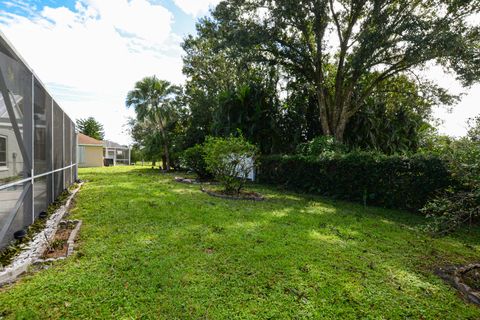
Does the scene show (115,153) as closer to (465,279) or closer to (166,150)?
(166,150)

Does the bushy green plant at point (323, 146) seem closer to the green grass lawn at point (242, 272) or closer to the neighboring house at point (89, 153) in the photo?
the green grass lawn at point (242, 272)

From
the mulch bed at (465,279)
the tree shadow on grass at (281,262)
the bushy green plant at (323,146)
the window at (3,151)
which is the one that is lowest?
the mulch bed at (465,279)

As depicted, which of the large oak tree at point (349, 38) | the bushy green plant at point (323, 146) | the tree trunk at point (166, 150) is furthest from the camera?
the tree trunk at point (166, 150)

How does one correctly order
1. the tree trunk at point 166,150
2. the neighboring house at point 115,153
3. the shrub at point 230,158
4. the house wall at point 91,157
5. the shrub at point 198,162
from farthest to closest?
the neighboring house at point 115,153
the house wall at point 91,157
the tree trunk at point 166,150
the shrub at point 198,162
the shrub at point 230,158

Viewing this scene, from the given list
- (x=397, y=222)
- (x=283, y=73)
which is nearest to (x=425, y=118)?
(x=283, y=73)

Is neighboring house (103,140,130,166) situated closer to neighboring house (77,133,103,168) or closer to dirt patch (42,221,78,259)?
neighboring house (77,133,103,168)

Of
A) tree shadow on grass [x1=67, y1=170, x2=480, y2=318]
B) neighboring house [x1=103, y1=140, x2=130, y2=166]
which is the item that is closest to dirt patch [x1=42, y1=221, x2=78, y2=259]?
tree shadow on grass [x1=67, y1=170, x2=480, y2=318]

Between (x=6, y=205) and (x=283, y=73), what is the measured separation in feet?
48.2

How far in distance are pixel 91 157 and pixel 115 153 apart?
7.40 meters

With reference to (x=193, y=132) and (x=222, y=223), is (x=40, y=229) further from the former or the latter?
(x=193, y=132)

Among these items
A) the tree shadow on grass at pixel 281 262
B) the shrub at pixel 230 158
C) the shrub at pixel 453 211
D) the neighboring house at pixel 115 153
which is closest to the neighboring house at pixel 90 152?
the neighboring house at pixel 115 153

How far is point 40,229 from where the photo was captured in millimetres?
4289

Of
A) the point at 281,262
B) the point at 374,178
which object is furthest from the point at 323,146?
the point at 281,262

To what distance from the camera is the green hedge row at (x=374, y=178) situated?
21.3 feet
